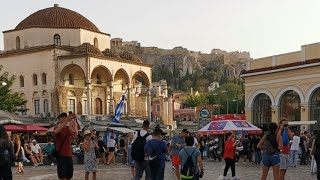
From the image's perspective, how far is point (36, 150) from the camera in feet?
88.6

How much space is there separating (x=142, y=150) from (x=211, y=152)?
792 inches

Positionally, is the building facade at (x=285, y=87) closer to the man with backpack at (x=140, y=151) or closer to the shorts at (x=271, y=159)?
the shorts at (x=271, y=159)

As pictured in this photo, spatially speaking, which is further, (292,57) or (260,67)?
(260,67)

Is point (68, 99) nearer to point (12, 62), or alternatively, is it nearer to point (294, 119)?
point (12, 62)

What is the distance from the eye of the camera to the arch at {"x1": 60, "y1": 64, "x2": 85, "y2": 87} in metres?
55.8

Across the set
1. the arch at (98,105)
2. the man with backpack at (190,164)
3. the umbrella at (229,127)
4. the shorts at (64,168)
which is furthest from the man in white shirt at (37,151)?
the arch at (98,105)

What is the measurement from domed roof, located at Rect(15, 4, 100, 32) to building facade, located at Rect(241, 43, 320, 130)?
24.9 m

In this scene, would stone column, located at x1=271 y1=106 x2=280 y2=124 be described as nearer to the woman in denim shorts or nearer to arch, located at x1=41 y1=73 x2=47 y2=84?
arch, located at x1=41 y1=73 x2=47 y2=84

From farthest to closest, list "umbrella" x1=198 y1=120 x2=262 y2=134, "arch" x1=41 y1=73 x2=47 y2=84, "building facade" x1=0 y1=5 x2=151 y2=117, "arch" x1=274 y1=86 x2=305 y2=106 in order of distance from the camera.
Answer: "arch" x1=41 y1=73 x2=47 y2=84, "building facade" x1=0 y1=5 x2=151 y2=117, "arch" x1=274 y1=86 x2=305 y2=106, "umbrella" x1=198 y1=120 x2=262 y2=134

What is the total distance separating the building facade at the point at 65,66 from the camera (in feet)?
182

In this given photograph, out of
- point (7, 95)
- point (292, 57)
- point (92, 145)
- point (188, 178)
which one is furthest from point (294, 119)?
point (188, 178)

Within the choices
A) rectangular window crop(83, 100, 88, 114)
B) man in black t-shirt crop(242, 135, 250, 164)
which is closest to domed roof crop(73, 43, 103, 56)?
rectangular window crop(83, 100, 88, 114)

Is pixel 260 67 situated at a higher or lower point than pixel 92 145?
higher

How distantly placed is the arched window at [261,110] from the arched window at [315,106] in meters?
4.43
